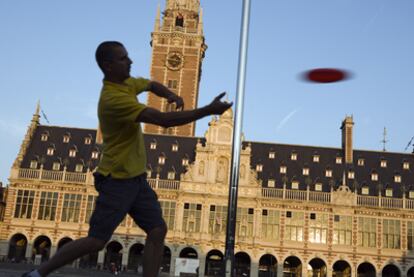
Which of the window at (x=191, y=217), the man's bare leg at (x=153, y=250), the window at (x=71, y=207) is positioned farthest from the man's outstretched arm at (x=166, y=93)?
the window at (x=71, y=207)

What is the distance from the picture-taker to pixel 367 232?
42.1 meters

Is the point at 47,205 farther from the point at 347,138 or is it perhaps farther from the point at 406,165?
the point at 406,165

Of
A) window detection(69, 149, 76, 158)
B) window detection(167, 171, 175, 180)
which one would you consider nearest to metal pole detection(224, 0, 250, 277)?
window detection(167, 171, 175, 180)

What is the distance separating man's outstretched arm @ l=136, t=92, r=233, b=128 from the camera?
13.7 feet

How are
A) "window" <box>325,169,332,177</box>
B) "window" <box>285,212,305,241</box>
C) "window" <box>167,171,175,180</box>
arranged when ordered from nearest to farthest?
"window" <box>285,212,305,241</box> → "window" <box>167,171,175,180</box> → "window" <box>325,169,332,177</box>

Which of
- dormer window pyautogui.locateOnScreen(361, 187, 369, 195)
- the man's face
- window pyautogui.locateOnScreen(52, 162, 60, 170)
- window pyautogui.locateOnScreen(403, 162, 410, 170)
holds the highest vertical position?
window pyautogui.locateOnScreen(403, 162, 410, 170)

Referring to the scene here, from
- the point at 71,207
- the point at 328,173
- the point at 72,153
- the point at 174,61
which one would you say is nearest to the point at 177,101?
the point at 71,207

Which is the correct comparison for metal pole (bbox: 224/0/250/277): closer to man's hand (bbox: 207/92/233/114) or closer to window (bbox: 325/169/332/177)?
man's hand (bbox: 207/92/233/114)

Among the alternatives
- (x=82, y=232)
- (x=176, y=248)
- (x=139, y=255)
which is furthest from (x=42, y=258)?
(x=176, y=248)

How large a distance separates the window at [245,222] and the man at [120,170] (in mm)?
37852

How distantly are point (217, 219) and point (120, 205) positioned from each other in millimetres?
38296

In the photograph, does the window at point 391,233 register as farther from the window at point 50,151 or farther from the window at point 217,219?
the window at point 50,151

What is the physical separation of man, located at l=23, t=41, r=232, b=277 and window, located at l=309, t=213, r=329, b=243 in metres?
38.7

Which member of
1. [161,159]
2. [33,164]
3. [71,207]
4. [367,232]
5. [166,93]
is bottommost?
[166,93]
